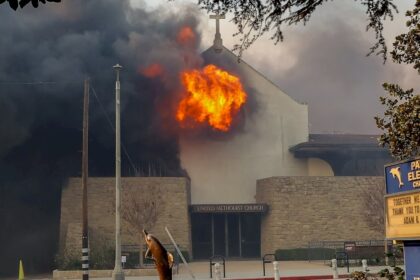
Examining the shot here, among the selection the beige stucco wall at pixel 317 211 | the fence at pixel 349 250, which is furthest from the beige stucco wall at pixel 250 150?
the fence at pixel 349 250

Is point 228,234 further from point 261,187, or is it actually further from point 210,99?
point 210,99

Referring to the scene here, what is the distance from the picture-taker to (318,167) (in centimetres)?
4181

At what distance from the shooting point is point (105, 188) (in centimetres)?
3544

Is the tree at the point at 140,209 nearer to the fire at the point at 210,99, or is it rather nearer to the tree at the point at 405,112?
the fire at the point at 210,99

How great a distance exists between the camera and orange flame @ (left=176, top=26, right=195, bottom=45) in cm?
4200

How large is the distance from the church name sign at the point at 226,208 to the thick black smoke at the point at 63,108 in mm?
3435

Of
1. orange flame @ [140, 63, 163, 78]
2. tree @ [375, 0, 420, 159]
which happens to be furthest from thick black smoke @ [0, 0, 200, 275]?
tree @ [375, 0, 420, 159]

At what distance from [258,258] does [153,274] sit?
14088mm

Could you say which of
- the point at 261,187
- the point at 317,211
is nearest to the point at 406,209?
the point at 317,211

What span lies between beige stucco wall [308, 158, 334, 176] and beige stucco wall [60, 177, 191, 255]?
9.82 metres

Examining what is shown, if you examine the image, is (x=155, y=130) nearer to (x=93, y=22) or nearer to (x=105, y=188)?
(x=105, y=188)

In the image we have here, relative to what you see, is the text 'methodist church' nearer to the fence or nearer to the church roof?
the church roof

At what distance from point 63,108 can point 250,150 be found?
12275mm

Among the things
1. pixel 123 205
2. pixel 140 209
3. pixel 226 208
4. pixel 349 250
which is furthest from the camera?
pixel 226 208
